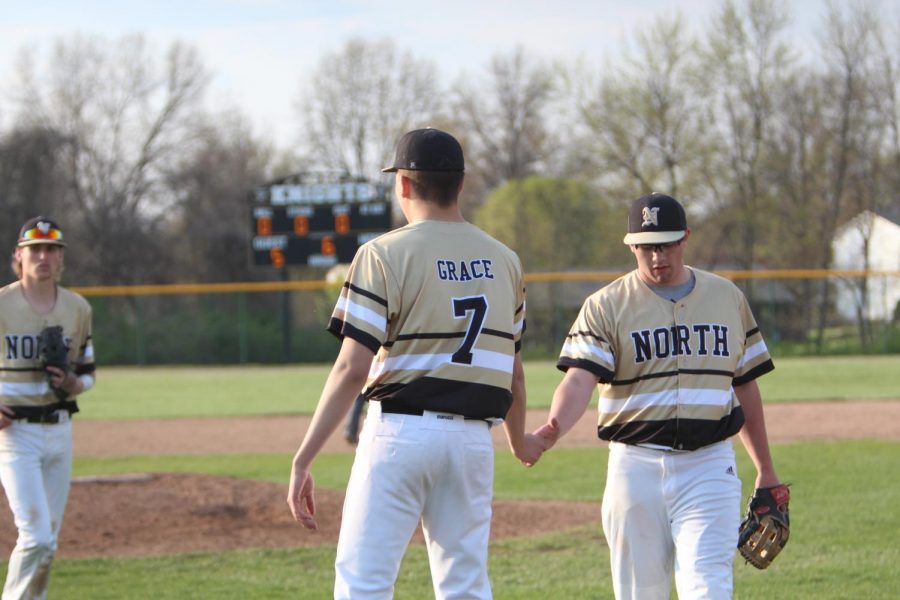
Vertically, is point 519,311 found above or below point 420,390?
above

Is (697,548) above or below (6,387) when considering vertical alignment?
below

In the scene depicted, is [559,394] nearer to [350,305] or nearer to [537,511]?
[350,305]

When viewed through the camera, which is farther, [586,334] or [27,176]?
[27,176]

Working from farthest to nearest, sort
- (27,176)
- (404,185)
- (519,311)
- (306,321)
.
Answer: (27,176) → (306,321) → (519,311) → (404,185)

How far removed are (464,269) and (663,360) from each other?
3.49ft

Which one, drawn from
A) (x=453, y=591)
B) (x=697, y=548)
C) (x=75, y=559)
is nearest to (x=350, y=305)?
(x=453, y=591)

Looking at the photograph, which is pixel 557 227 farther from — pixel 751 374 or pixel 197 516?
pixel 751 374

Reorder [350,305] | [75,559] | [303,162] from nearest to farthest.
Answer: [350,305]
[75,559]
[303,162]

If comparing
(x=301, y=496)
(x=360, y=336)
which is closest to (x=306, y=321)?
(x=301, y=496)

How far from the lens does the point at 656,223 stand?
4375 mm

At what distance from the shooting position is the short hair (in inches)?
147

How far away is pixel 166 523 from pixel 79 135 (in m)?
40.3

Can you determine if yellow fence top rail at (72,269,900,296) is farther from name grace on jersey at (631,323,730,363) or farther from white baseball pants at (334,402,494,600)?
white baseball pants at (334,402,494,600)

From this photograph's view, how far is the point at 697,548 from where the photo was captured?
165 inches
